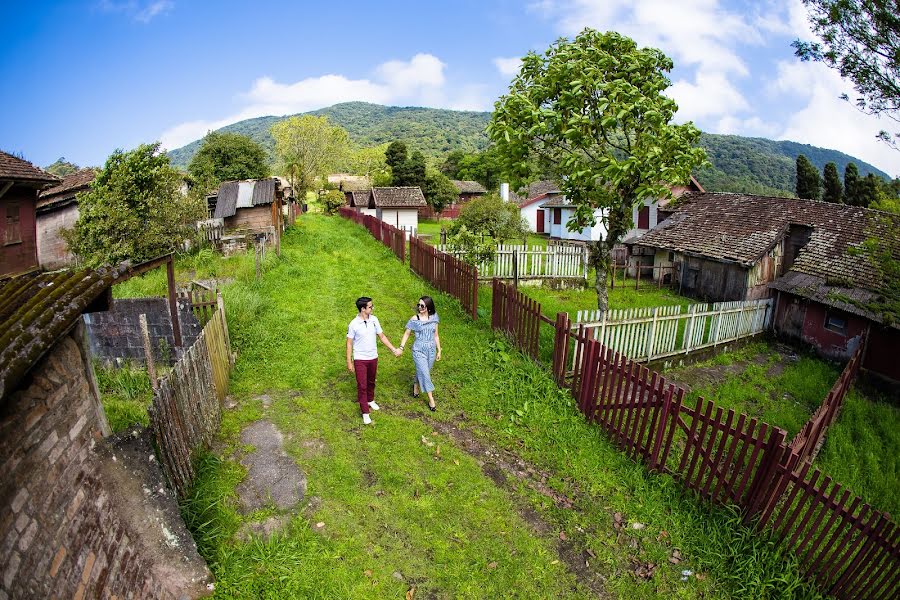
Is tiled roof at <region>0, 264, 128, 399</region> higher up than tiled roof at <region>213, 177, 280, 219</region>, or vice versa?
tiled roof at <region>213, 177, 280, 219</region>

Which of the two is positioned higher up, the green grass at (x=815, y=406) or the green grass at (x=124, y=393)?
the green grass at (x=124, y=393)

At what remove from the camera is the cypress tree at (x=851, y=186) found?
97.5ft

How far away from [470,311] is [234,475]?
24.0 feet

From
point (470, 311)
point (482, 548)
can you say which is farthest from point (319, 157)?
point (482, 548)

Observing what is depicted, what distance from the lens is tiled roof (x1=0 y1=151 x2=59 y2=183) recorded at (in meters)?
13.9

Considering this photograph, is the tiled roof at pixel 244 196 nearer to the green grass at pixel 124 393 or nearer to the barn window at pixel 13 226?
the barn window at pixel 13 226

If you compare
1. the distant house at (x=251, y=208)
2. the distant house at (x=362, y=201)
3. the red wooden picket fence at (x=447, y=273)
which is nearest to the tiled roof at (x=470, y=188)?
the distant house at (x=362, y=201)

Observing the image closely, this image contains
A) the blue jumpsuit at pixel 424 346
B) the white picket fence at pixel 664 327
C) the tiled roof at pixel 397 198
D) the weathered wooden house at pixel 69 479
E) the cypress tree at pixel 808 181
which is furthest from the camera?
the tiled roof at pixel 397 198

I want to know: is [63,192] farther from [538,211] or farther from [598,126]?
[538,211]

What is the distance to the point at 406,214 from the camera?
129 ft

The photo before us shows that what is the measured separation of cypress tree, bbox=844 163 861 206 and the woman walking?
3440 cm

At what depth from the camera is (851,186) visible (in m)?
30.4

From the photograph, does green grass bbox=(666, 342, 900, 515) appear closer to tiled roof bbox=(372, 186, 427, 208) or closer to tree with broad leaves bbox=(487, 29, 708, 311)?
tree with broad leaves bbox=(487, 29, 708, 311)

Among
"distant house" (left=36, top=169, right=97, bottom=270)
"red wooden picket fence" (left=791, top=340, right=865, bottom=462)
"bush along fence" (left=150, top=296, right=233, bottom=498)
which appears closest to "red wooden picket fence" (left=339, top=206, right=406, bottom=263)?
"bush along fence" (left=150, top=296, right=233, bottom=498)
